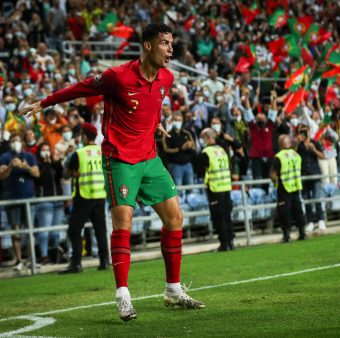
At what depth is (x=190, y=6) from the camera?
29.0 meters

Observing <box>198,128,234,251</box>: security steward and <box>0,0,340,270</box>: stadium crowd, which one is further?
<box>0,0,340,270</box>: stadium crowd

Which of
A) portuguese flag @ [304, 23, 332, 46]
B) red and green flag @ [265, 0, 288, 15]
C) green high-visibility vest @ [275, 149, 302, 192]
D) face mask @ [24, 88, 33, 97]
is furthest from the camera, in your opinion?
red and green flag @ [265, 0, 288, 15]

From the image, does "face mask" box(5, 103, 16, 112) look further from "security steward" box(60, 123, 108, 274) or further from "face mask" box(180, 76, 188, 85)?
"face mask" box(180, 76, 188, 85)

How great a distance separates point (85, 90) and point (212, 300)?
2372mm

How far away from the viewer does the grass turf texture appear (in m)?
7.40

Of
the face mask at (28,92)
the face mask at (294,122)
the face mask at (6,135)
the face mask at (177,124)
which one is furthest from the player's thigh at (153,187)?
the face mask at (294,122)

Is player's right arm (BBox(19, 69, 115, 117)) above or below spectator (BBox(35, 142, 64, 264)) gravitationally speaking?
above

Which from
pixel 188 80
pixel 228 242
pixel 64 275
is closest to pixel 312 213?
pixel 228 242

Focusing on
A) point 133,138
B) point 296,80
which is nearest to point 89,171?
point 133,138

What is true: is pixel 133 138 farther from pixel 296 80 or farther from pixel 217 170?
pixel 296 80

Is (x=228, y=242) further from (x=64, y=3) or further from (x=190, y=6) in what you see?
(x=190, y=6)

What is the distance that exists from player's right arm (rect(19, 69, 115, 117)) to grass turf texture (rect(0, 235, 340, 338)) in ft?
6.12

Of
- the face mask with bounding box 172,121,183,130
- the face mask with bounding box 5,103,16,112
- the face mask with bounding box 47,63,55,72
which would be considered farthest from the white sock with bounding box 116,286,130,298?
the face mask with bounding box 47,63,55,72

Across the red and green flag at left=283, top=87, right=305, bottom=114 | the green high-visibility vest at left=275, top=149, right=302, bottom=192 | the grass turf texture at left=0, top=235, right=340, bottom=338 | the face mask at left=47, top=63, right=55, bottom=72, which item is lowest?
the grass turf texture at left=0, top=235, right=340, bottom=338
